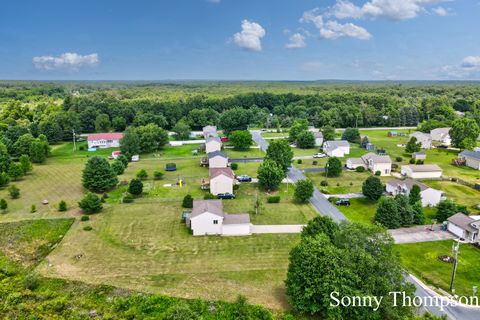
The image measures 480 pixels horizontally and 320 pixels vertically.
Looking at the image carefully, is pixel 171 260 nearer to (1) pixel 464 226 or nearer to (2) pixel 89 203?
(2) pixel 89 203

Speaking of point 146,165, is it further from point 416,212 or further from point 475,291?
point 475,291

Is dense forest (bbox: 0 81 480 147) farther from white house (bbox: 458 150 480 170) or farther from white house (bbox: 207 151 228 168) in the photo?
white house (bbox: 207 151 228 168)

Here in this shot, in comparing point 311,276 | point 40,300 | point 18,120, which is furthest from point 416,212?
point 18,120

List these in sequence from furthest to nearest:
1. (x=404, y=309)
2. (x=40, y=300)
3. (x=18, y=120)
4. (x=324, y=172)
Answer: (x=18, y=120)
(x=324, y=172)
(x=40, y=300)
(x=404, y=309)

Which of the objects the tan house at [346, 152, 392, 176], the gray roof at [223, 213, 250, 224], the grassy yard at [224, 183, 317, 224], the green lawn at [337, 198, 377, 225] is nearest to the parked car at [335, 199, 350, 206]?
the green lawn at [337, 198, 377, 225]

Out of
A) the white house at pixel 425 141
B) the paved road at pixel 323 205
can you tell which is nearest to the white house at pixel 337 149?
the paved road at pixel 323 205

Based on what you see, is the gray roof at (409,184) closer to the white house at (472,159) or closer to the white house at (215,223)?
the white house at (215,223)

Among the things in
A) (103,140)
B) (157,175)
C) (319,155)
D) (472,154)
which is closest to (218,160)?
(157,175)
